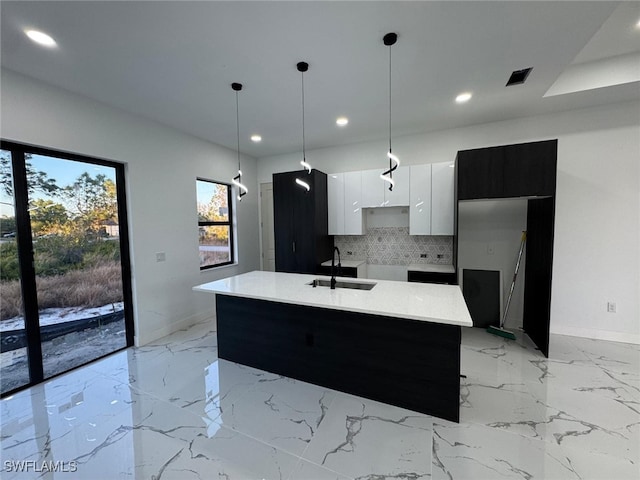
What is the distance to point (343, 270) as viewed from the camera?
419 centimetres

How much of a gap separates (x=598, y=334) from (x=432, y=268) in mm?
2091

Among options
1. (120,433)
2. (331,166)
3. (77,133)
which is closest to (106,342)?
(120,433)

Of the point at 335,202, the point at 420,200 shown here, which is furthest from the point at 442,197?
the point at 335,202

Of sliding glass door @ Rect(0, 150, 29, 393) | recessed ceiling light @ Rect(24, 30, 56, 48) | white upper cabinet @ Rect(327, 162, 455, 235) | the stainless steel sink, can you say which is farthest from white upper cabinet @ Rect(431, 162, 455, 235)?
sliding glass door @ Rect(0, 150, 29, 393)

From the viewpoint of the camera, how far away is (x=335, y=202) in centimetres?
437

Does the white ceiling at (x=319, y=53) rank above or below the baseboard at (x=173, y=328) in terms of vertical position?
above

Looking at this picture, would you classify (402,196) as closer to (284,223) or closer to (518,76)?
(518,76)

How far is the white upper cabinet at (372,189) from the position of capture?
4012 millimetres

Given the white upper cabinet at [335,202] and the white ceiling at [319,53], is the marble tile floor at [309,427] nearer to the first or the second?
the white upper cabinet at [335,202]

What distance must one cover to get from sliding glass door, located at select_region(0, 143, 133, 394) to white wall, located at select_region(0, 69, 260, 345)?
0.51 ft

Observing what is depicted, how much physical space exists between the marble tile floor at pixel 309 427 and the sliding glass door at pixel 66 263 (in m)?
0.37

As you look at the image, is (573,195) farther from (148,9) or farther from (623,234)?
(148,9)

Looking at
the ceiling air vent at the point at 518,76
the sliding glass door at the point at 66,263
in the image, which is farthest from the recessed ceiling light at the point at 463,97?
the sliding glass door at the point at 66,263

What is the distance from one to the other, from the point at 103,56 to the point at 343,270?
11.8 feet
